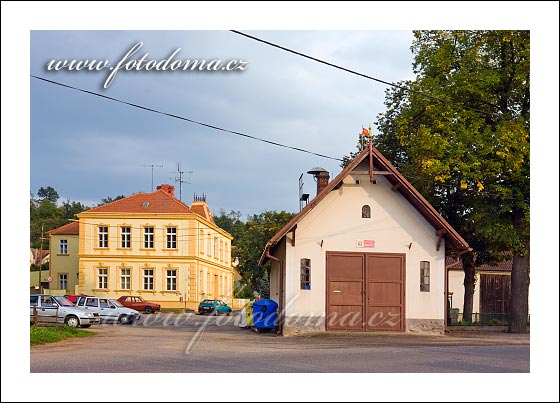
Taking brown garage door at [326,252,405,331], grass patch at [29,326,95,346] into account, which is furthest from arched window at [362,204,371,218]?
grass patch at [29,326,95,346]

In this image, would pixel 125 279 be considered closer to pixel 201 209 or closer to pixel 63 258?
pixel 63 258

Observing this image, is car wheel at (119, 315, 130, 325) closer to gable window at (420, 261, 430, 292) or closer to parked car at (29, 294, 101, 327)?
parked car at (29, 294, 101, 327)

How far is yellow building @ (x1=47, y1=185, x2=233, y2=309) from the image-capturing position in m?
62.1

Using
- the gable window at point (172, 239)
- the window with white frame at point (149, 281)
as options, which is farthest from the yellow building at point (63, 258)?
the gable window at point (172, 239)

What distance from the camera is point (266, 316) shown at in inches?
1156

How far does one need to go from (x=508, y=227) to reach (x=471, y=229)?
11.1 feet

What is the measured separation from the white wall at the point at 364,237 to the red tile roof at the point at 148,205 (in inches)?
1429

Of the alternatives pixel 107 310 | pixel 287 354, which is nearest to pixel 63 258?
pixel 107 310

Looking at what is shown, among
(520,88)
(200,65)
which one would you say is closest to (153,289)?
(520,88)

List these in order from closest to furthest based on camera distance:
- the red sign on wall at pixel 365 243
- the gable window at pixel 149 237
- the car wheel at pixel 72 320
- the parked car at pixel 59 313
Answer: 1. the red sign on wall at pixel 365 243
2. the car wheel at pixel 72 320
3. the parked car at pixel 59 313
4. the gable window at pixel 149 237

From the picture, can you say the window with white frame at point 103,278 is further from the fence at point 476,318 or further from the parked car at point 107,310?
the fence at point 476,318

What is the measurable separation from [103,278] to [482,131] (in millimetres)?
39936

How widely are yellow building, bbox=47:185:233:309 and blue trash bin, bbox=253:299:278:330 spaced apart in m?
33.0

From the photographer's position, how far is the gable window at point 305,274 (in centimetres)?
2686
